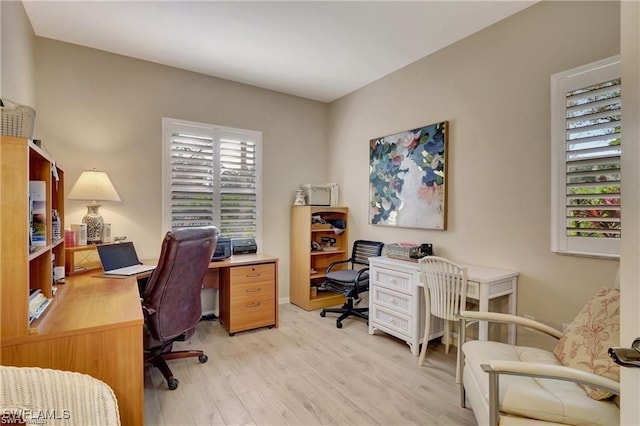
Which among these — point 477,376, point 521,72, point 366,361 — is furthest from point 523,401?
point 521,72

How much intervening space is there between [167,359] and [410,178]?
2785 millimetres

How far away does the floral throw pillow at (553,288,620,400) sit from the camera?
1.41 m

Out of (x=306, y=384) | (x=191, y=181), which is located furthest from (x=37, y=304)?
(x=191, y=181)

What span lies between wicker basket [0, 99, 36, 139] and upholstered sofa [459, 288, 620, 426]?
2184 mm

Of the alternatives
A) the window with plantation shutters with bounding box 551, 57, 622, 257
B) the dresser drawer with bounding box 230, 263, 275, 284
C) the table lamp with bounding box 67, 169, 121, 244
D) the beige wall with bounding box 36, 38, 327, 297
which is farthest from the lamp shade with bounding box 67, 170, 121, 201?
the window with plantation shutters with bounding box 551, 57, 622, 257

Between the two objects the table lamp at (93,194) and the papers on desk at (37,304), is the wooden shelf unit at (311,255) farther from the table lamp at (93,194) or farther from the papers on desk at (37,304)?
the papers on desk at (37,304)

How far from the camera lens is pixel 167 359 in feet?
8.21

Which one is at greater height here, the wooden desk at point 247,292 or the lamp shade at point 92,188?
the lamp shade at point 92,188

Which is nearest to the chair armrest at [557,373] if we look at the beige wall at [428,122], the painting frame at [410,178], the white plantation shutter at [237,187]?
the beige wall at [428,122]

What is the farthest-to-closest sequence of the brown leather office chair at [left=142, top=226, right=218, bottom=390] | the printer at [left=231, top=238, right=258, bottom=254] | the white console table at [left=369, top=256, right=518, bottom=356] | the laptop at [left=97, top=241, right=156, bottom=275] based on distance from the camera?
the printer at [left=231, top=238, right=258, bottom=254] < the laptop at [left=97, top=241, right=156, bottom=275] < the white console table at [left=369, top=256, right=518, bottom=356] < the brown leather office chair at [left=142, top=226, right=218, bottom=390]

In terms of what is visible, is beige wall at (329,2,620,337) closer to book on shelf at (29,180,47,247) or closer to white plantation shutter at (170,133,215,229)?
white plantation shutter at (170,133,215,229)

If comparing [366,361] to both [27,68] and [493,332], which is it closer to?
[493,332]

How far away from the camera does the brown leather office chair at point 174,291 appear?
2129mm

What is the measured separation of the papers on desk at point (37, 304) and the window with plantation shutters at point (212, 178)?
1.77 metres
